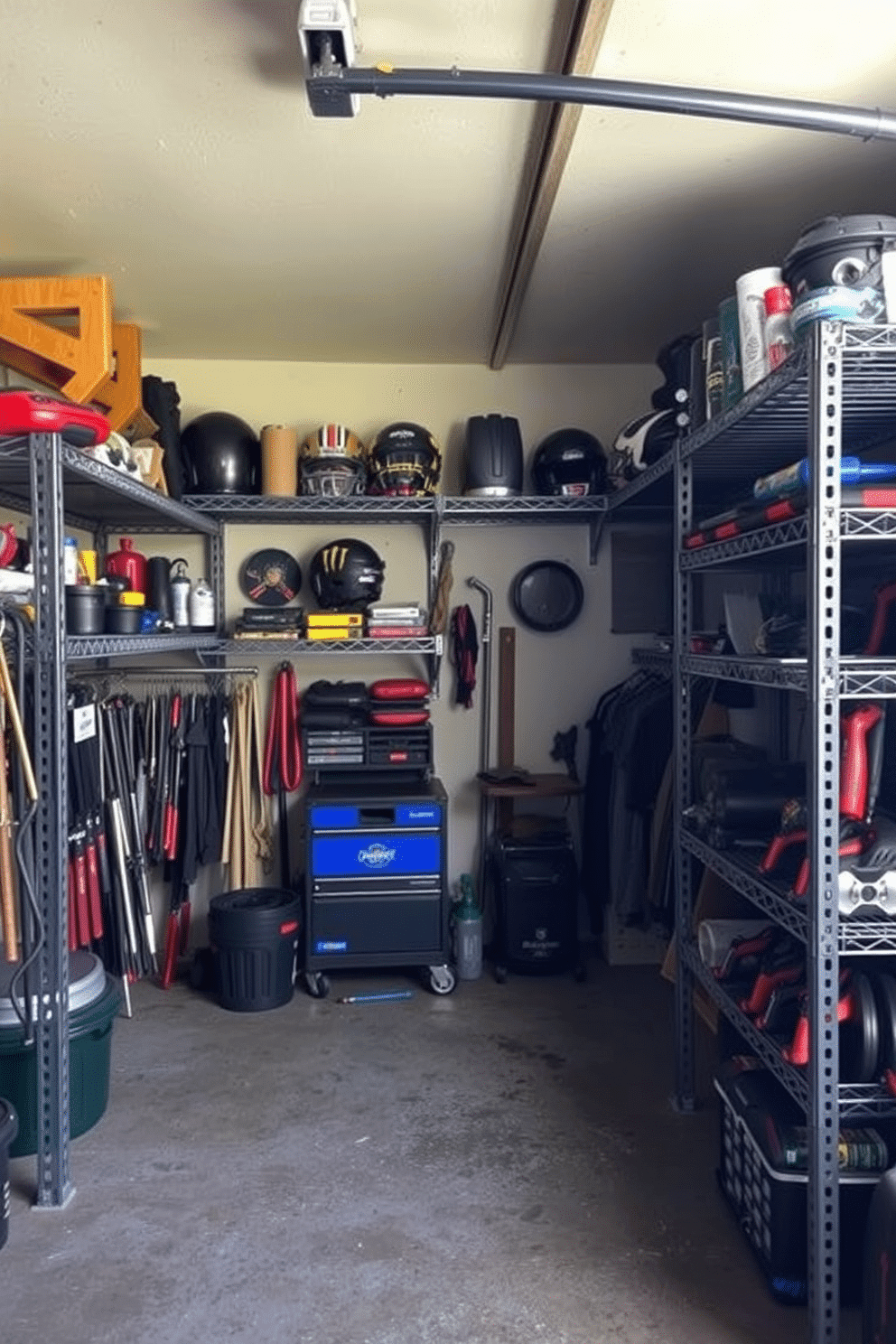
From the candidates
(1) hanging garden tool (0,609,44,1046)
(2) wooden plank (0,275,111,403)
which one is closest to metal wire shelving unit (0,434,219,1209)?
(1) hanging garden tool (0,609,44,1046)

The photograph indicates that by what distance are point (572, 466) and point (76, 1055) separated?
2.73 m

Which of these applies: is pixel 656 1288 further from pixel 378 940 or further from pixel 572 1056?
pixel 378 940

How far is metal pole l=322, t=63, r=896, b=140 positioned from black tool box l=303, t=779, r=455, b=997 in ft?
7.78

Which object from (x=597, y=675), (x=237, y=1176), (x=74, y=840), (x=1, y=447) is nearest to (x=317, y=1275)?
(x=237, y=1176)

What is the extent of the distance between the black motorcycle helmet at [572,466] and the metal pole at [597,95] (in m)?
1.81

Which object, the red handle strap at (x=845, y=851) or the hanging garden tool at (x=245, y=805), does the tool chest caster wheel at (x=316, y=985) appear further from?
the red handle strap at (x=845, y=851)

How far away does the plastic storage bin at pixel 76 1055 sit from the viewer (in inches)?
90.1

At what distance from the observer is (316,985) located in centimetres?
342

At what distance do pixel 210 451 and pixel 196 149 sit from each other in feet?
4.59

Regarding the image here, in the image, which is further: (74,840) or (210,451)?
(210,451)

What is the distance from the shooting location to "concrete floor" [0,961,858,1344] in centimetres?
182

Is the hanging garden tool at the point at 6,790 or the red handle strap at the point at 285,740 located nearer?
the hanging garden tool at the point at 6,790

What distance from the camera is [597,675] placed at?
394cm

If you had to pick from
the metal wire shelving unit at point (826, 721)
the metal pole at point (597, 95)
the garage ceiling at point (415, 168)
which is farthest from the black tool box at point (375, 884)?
the metal pole at point (597, 95)
